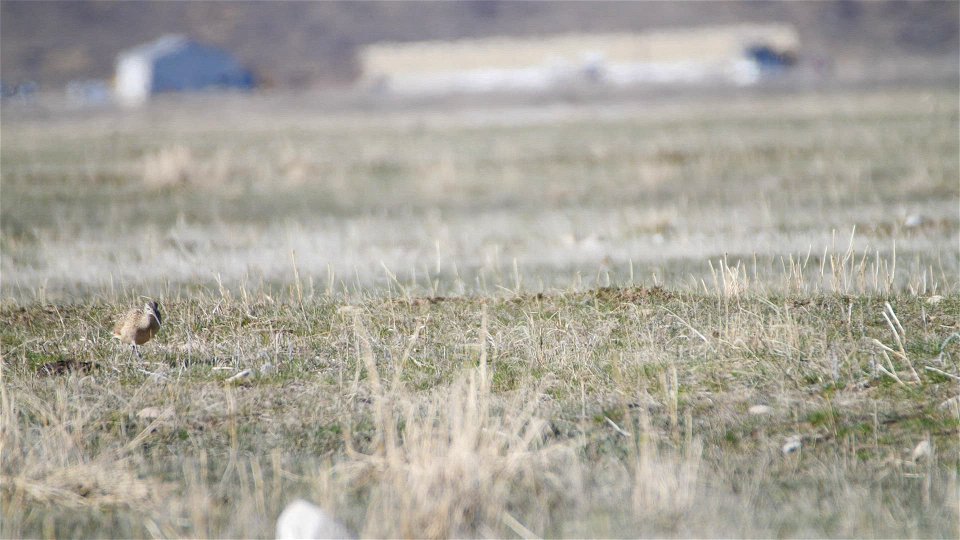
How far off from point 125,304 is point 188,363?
1.90 meters

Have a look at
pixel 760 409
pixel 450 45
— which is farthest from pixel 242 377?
pixel 450 45

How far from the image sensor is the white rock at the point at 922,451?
6371 mm

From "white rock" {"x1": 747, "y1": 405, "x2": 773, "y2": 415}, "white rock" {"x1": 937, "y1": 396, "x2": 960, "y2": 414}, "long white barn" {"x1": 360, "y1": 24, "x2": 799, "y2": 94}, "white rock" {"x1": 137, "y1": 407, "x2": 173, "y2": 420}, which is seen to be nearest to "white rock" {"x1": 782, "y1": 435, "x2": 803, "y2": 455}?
"white rock" {"x1": 747, "y1": 405, "x2": 773, "y2": 415}

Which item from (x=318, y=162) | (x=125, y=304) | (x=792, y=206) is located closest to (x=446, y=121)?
(x=318, y=162)

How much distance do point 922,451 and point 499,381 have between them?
2.64 m

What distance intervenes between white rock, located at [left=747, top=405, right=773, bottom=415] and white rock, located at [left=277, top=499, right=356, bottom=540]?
110 inches

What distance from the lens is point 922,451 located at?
6.39 m

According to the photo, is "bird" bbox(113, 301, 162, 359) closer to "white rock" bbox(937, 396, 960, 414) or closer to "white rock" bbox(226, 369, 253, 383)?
"white rock" bbox(226, 369, 253, 383)

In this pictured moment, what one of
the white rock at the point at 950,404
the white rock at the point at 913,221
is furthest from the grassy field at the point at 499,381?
the white rock at the point at 913,221

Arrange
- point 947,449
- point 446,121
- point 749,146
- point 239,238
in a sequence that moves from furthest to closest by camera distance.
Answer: point 446,121, point 749,146, point 239,238, point 947,449

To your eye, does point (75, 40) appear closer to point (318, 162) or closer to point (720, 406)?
point (318, 162)

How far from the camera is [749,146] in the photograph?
86.3 ft

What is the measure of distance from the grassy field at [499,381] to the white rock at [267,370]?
1.0 inches

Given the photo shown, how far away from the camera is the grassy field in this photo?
19.1 ft
